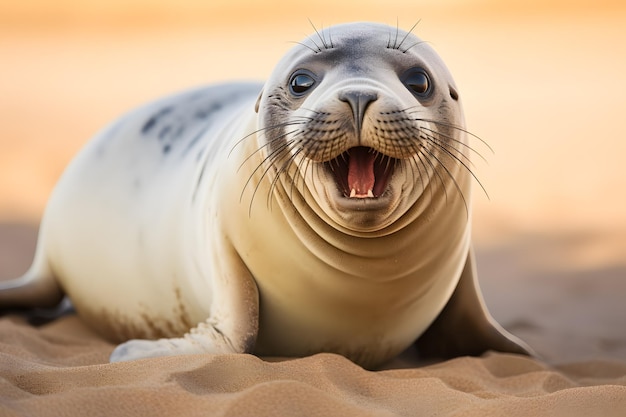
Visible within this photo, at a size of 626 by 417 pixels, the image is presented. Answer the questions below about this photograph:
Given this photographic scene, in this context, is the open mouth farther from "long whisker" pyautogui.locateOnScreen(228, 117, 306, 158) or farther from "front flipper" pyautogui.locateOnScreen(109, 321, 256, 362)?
"front flipper" pyautogui.locateOnScreen(109, 321, 256, 362)

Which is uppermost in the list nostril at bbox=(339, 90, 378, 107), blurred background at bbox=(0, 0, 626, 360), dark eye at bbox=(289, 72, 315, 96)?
nostril at bbox=(339, 90, 378, 107)

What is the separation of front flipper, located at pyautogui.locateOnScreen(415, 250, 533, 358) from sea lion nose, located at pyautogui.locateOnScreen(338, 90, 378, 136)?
47.5 inches

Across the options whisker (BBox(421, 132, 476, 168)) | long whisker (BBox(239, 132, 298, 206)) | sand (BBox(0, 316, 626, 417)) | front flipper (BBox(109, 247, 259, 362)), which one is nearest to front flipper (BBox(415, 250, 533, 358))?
sand (BBox(0, 316, 626, 417))

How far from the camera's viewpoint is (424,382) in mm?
2877

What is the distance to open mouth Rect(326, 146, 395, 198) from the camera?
281 centimetres

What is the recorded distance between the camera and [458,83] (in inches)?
492

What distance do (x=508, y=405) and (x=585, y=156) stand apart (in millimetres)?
7060

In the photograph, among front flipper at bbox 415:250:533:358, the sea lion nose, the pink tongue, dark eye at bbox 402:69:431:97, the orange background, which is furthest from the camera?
the orange background

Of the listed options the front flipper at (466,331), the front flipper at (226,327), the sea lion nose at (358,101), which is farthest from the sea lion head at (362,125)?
the front flipper at (466,331)

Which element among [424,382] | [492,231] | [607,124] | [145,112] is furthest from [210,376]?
[607,124]

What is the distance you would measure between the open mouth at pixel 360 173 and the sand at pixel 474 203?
52 cm

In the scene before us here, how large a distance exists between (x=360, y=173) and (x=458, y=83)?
9.92m

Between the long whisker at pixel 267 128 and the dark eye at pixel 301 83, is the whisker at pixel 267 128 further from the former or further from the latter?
the dark eye at pixel 301 83

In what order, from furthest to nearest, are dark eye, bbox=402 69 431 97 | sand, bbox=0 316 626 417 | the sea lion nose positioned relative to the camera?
dark eye, bbox=402 69 431 97 < the sea lion nose < sand, bbox=0 316 626 417
